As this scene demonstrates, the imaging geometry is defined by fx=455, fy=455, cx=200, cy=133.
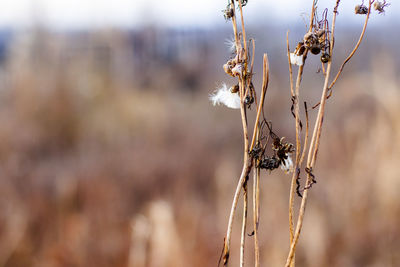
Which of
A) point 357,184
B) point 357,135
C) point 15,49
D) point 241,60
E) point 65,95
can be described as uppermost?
point 15,49

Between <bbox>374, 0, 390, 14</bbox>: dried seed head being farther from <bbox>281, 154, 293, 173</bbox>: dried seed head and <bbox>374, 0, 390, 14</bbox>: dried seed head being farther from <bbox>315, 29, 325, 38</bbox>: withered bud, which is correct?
<bbox>281, 154, 293, 173</bbox>: dried seed head

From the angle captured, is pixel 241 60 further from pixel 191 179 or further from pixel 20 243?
pixel 191 179

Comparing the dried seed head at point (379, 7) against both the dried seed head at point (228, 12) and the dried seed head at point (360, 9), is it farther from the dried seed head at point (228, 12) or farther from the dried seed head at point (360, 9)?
the dried seed head at point (228, 12)

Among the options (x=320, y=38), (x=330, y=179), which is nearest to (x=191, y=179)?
(x=330, y=179)

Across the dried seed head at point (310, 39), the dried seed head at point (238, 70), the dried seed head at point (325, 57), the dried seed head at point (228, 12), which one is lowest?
the dried seed head at point (238, 70)

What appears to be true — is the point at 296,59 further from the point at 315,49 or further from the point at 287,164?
the point at 287,164

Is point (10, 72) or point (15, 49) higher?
point (15, 49)

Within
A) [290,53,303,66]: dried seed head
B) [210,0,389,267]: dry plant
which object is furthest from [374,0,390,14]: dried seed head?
[290,53,303,66]: dried seed head

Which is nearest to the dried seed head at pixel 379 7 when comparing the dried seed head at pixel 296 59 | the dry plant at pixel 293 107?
the dry plant at pixel 293 107
